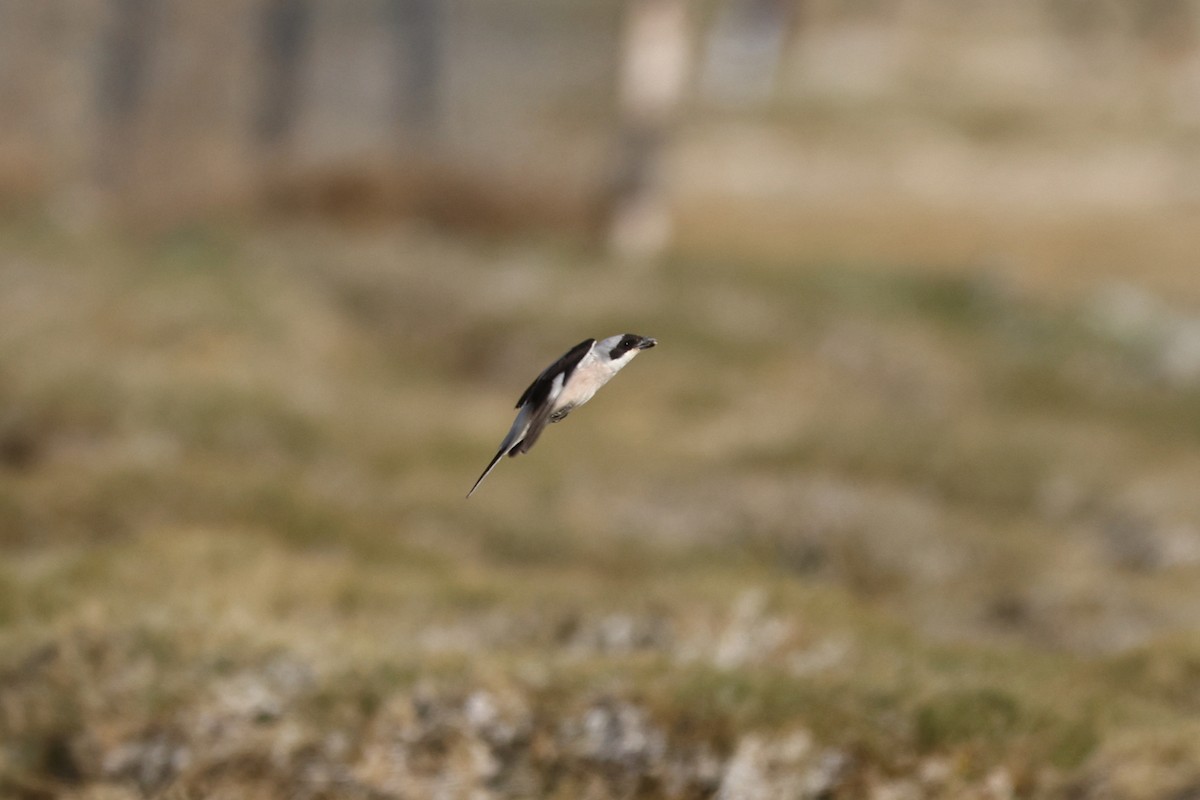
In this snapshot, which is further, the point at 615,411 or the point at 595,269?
the point at 595,269

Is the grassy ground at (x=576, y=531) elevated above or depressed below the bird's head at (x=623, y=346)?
below

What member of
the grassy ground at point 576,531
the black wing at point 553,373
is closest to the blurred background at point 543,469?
the grassy ground at point 576,531

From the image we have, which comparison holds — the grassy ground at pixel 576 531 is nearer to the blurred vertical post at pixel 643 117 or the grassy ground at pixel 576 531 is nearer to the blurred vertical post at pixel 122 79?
the blurred vertical post at pixel 643 117

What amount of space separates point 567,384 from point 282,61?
37825 millimetres

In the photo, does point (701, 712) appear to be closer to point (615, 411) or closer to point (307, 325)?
point (615, 411)

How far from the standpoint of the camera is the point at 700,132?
52.0 meters

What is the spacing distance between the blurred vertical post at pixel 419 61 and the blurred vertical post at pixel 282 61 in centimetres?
320

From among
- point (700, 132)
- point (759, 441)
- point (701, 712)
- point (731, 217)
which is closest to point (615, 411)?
point (759, 441)

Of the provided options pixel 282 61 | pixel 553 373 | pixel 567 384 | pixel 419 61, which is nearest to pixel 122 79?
pixel 282 61

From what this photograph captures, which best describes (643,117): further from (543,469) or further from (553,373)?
(553,373)

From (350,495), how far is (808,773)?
680 centimetres

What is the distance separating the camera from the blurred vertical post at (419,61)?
4188cm

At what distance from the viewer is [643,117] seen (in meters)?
24.1

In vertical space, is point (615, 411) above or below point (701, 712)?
below
